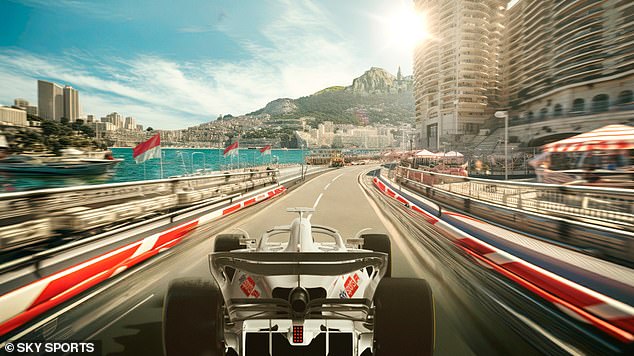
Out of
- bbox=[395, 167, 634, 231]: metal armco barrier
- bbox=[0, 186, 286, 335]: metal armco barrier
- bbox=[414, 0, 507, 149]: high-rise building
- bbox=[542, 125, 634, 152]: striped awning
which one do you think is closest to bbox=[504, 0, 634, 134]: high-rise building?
bbox=[542, 125, 634, 152]: striped awning

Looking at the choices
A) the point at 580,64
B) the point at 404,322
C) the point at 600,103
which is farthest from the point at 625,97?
the point at 404,322

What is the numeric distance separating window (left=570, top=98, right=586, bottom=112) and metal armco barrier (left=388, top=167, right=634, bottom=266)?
11401mm

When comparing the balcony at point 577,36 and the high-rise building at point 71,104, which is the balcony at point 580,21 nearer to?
the balcony at point 577,36

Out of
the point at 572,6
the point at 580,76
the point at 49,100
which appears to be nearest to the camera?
the point at 49,100

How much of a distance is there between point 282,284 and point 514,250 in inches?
172

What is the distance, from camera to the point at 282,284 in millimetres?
2324

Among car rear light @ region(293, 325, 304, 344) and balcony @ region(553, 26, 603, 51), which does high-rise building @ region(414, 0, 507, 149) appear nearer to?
balcony @ region(553, 26, 603, 51)

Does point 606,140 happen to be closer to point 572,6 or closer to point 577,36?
point 577,36

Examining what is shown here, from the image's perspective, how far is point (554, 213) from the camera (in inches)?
271

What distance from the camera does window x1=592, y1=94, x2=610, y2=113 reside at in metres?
14.3

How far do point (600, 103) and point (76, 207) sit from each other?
2081 centimetres

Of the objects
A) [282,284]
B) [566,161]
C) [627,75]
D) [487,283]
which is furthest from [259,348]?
[627,75]

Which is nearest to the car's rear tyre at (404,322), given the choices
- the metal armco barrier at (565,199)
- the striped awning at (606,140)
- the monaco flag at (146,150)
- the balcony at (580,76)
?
the metal armco barrier at (565,199)

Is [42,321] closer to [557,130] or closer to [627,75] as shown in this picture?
[627,75]
